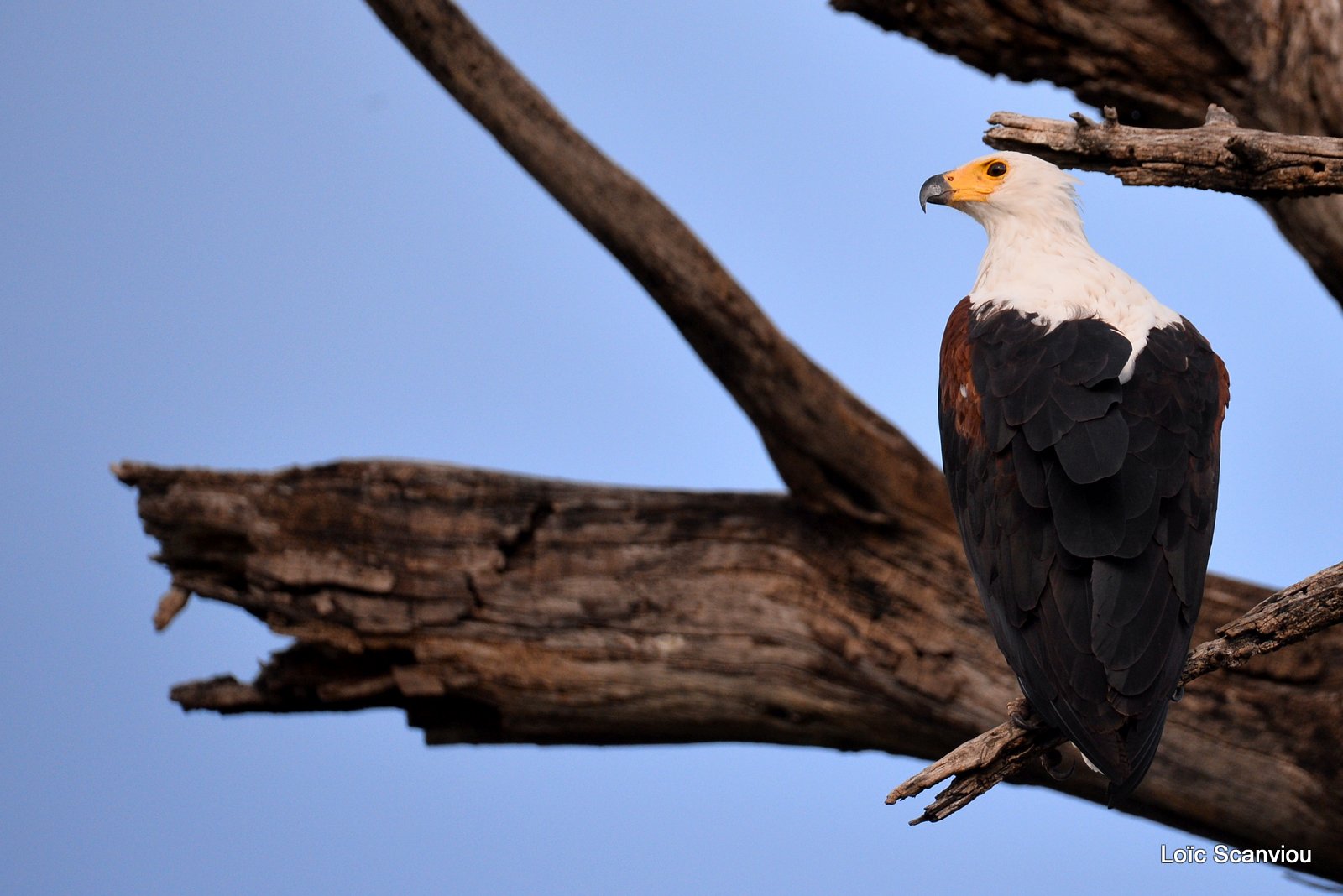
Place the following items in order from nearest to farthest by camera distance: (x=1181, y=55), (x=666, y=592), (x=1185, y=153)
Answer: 1. (x=1185, y=153)
2. (x=1181, y=55)
3. (x=666, y=592)

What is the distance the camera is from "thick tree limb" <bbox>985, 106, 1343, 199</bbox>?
362 centimetres

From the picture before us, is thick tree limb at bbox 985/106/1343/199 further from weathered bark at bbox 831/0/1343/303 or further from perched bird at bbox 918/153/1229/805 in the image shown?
weathered bark at bbox 831/0/1343/303

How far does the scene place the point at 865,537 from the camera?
223 inches

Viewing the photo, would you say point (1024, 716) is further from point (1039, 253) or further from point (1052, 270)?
point (1039, 253)

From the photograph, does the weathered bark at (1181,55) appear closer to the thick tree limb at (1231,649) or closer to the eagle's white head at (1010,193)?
the eagle's white head at (1010,193)

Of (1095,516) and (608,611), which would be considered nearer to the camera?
(1095,516)

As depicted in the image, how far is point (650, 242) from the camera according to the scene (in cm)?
521

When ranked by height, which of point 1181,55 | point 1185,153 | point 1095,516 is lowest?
point 1095,516

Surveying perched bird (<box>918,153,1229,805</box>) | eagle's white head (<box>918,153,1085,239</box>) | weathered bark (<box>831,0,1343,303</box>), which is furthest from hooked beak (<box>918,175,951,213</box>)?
weathered bark (<box>831,0,1343,303</box>)

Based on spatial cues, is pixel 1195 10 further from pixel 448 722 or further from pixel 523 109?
pixel 448 722

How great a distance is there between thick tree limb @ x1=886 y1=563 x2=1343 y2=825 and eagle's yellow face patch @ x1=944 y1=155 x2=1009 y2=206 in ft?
5.56

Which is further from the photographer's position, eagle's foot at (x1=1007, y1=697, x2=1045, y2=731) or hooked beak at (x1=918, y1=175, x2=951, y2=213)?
hooked beak at (x1=918, y1=175, x2=951, y2=213)

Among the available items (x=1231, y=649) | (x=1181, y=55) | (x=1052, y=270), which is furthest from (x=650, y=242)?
(x=1231, y=649)

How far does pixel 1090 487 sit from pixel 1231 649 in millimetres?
480
